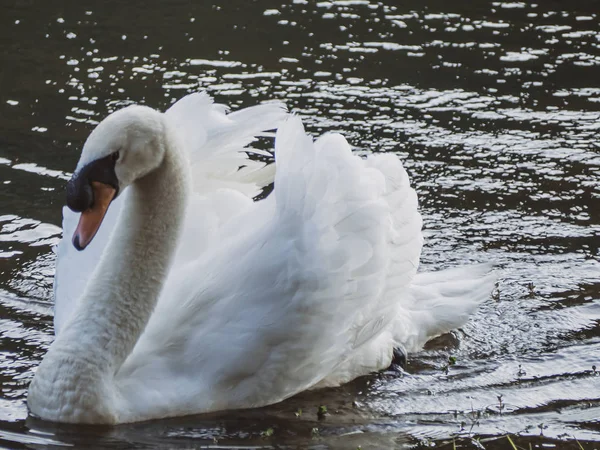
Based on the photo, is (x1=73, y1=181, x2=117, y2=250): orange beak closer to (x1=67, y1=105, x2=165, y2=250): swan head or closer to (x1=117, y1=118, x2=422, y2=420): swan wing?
(x1=67, y1=105, x2=165, y2=250): swan head

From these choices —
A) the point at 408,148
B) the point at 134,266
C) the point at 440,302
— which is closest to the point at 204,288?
the point at 134,266

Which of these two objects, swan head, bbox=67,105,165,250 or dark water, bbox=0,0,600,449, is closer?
swan head, bbox=67,105,165,250

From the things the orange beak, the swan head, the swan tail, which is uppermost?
the swan head

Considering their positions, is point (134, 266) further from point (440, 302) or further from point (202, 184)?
point (440, 302)

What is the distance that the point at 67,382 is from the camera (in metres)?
5.20

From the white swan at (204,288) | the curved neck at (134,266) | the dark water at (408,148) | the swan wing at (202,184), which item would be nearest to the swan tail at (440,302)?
the dark water at (408,148)

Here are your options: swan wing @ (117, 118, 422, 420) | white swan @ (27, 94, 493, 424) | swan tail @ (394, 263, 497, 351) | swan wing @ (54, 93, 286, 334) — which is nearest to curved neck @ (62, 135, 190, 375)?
white swan @ (27, 94, 493, 424)

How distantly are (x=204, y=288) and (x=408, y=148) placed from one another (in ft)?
13.2

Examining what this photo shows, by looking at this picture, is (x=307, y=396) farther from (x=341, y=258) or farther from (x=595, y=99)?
(x=595, y=99)

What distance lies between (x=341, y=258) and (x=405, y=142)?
152 inches

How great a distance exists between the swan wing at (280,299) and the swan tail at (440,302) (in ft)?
2.26

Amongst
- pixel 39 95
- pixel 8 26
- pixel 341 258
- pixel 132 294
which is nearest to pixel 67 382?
pixel 132 294

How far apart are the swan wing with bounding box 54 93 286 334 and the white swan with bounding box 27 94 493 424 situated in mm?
98

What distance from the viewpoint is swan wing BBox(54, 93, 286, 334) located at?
6.00 meters
